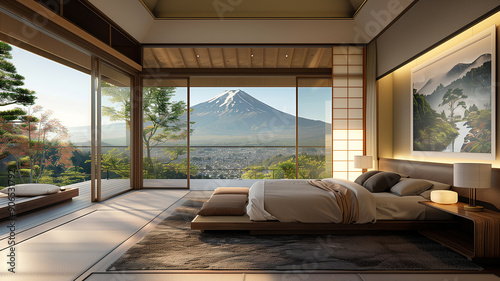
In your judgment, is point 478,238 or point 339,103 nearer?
point 478,238

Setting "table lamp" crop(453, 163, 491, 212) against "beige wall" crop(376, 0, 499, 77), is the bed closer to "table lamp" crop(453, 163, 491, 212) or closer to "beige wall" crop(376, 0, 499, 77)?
"table lamp" crop(453, 163, 491, 212)

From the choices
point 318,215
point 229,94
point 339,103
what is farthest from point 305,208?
point 229,94

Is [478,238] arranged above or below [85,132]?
below

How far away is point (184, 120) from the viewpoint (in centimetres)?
641

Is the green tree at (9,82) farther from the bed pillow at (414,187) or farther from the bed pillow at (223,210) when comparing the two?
the bed pillow at (414,187)

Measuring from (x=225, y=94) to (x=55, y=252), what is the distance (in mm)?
11974

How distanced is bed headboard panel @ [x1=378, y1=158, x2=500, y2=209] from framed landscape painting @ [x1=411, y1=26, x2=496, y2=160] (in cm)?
18

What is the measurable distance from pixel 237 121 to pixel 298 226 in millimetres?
10851

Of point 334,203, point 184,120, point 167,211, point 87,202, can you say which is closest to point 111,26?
point 184,120

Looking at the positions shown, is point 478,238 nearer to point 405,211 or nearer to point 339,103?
point 405,211

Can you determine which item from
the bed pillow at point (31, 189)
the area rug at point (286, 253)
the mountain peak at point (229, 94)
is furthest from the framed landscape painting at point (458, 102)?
the mountain peak at point (229, 94)

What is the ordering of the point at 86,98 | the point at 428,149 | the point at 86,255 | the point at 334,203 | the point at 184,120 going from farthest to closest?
the point at 184,120 → the point at 86,98 → the point at 428,149 → the point at 334,203 → the point at 86,255

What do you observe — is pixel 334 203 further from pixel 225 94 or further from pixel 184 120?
pixel 225 94

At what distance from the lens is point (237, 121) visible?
13727 millimetres
